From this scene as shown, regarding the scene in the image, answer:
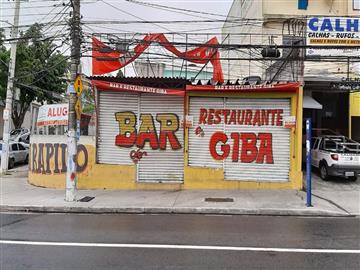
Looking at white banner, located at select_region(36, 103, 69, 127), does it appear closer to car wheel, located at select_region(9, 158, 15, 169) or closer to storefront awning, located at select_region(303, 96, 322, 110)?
car wheel, located at select_region(9, 158, 15, 169)

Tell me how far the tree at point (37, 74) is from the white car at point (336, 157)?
18591mm

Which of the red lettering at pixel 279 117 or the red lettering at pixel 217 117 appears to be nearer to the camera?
the red lettering at pixel 279 117

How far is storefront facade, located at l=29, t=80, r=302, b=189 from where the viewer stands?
15.1m

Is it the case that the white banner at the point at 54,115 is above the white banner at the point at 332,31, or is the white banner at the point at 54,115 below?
below

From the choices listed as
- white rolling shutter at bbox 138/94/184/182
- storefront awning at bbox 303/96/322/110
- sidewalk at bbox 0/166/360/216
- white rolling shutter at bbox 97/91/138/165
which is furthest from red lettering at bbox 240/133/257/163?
white rolling shutter at bbox 97/91/138/165

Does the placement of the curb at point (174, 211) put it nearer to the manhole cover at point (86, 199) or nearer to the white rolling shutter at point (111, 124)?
the manhole cover at point (86, 199)

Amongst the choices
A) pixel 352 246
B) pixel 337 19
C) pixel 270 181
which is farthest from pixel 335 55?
A: pixel 352 246

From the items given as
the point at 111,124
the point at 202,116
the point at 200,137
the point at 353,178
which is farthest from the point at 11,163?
the point at 353,178

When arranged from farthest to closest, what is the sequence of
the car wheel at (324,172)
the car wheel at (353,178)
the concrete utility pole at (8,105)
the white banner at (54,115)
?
the concrete utility pole at (8,105) → the white banner at (54,115) → the car wheel at (353,178) → the car wheel at (324,172)

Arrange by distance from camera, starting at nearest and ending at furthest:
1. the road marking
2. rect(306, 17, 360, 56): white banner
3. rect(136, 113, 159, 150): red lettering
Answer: the road marking, rect(136, 113, 159, 150): red lettering, rect(306, 17, 360, 56): white banner

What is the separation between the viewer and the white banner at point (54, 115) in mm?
17062

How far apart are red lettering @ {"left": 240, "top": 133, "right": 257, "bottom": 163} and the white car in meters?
3.04

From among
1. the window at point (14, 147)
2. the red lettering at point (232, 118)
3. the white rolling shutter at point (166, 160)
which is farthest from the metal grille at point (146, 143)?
the window at point (14, 147)

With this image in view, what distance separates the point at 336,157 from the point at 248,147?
3307 mm
